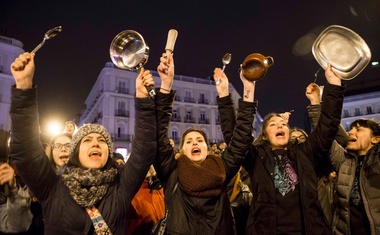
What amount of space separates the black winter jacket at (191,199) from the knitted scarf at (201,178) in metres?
0.08

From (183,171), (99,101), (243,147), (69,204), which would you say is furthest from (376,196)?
(99,101)

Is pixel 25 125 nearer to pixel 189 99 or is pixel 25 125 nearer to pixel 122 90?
pixel 122 90

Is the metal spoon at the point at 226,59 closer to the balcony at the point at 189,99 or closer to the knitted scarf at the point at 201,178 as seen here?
the knitted scarf at the point at 201,178

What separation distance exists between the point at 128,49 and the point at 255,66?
52.2 inches

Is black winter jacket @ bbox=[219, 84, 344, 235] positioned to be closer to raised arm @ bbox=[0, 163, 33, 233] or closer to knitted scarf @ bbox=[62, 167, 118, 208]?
knitted scarf @ bbox=[62, 167, 118, 208]

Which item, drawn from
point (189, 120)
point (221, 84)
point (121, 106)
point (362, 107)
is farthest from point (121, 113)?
point (362, 107)

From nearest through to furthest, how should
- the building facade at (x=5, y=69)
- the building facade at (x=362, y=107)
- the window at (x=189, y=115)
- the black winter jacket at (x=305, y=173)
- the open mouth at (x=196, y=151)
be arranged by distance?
the black winter jacket at (x=305, y=173)
the open mouth at (x=196, y=151)
the building facade at (x=5, y=69)
the window at (x=189, y=115)
the building facade at (x=362, y=107)

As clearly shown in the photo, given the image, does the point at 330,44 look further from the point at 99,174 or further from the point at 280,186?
the point at 99,174

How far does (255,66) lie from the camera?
2.95 m

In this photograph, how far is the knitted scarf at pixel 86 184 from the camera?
7.23 feet

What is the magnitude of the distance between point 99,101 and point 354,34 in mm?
42391

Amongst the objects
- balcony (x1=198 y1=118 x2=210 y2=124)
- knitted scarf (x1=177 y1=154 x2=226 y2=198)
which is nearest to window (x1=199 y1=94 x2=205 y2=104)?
balcony (x1=198 y1=118 x2=210 y2=124)

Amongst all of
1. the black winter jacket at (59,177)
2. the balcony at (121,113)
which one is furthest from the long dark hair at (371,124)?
the balcony at (121,113)

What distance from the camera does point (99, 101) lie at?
4241 centimetres
